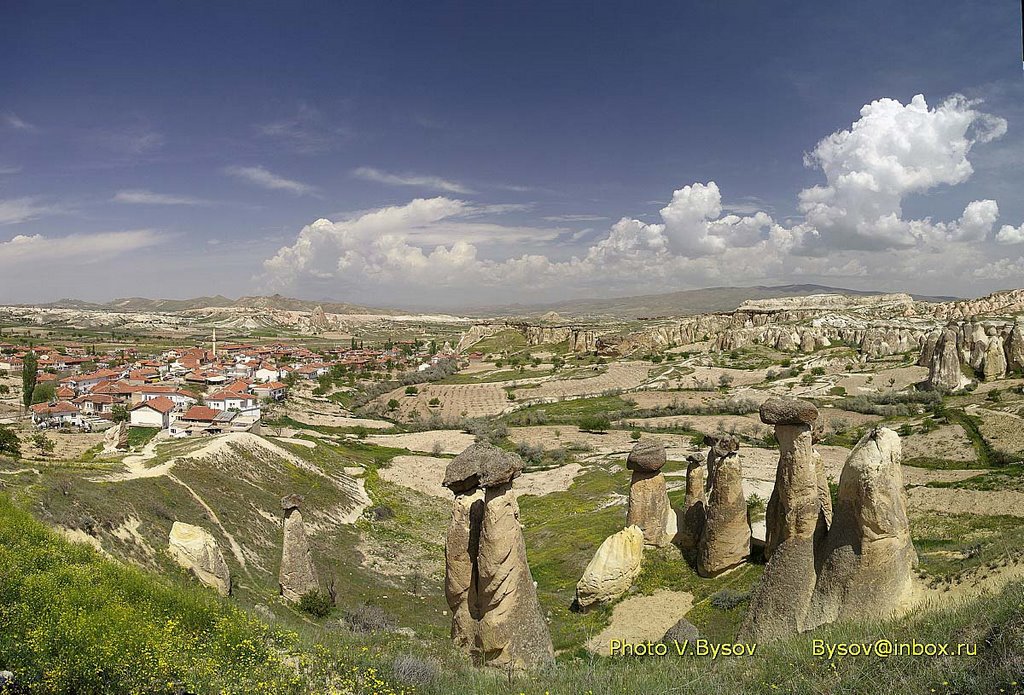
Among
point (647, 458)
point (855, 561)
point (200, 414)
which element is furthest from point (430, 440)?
point (855, 561)

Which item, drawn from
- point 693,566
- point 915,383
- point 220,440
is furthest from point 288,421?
point 915,383

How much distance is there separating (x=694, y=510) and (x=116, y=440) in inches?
1877

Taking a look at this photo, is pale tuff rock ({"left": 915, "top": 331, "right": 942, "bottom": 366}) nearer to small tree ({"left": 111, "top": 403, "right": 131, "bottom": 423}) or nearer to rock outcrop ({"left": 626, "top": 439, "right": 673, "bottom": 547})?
rock outcrop ({"left": 626, "top": 439, "right": 673, "bottom": 547})

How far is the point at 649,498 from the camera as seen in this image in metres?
16.6

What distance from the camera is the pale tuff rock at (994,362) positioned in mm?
45156

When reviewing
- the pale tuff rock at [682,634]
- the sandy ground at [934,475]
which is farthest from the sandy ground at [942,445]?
the pale tuff rock at [682,634]

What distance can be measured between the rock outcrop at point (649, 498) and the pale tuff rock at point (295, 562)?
976cm

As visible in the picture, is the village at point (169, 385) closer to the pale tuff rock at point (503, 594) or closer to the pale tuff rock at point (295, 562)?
the pale tuff rock at point (295, 562)

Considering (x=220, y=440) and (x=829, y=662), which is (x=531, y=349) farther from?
(x=829, y=662)

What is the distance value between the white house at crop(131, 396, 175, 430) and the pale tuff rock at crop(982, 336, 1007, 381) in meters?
77.7

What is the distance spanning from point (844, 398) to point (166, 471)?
54.6m

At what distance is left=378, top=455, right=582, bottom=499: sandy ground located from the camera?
114ft

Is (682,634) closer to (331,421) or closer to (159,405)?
(331,421)

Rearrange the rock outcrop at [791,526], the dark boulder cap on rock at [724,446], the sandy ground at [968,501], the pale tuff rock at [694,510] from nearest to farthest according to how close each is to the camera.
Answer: the rock outcrop at [791,526], the dark boulder cap on rock at [724,446], the pale tuff rock at [694,510], the sandy ground at [968,501]
